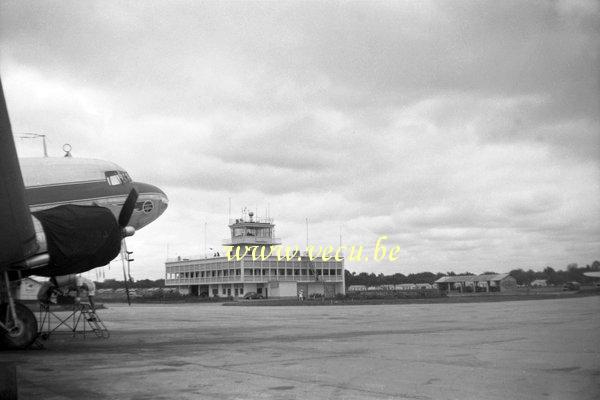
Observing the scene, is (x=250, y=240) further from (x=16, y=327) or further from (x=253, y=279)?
(x=16, y=327)

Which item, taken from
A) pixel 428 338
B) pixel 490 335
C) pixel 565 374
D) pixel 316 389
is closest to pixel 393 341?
pixel 428 338

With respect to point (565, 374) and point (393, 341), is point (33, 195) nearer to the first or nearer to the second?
point (393, 341)

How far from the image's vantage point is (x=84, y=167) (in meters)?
→ 24.4

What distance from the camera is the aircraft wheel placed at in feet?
61.6

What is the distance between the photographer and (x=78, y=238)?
61.5 feet

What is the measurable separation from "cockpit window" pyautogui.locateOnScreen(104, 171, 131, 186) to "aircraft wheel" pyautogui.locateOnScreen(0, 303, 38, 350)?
7487 millimetres

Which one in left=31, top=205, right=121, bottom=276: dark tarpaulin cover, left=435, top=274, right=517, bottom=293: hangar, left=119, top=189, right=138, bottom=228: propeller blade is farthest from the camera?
left=435, top=274, right=517, bottom=293: hangar

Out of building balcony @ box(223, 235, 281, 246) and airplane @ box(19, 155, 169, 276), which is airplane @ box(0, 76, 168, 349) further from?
building balcony @ box(223, 235, 281, 246)

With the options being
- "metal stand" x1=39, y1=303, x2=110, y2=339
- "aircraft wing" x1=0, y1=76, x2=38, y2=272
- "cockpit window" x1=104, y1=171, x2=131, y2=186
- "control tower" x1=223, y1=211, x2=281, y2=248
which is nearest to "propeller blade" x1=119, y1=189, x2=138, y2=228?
"cockpit window" x1=104, y1=171, x2=131, y2=186

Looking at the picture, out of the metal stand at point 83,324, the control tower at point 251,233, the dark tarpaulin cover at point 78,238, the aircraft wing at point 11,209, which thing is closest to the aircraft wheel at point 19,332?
the dark tarpaulin cover at point 78,238

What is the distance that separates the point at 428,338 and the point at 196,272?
4457 inches

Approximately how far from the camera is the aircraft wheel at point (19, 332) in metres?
18.8

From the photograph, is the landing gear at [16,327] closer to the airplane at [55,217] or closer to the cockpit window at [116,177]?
the airplane at [55,217]

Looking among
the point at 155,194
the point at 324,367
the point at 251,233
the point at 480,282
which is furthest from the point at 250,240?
the point at 324,367
